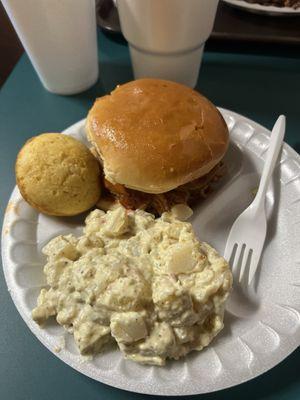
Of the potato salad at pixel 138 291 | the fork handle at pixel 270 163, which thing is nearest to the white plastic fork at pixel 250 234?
the fork handle at pixel 270 163

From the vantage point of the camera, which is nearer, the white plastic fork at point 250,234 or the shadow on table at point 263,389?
the shadow on table at point 263,389

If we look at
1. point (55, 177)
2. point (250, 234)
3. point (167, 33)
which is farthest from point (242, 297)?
point (167, 33)

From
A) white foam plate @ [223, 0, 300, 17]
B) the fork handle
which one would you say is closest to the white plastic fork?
the fork handle

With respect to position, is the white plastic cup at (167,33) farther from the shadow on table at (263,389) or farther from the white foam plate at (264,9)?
the shadow on table at (263,389)

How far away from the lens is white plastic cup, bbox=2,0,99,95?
111cm

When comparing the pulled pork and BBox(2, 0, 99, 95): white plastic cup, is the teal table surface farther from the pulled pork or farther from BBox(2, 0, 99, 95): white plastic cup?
the pulled pork

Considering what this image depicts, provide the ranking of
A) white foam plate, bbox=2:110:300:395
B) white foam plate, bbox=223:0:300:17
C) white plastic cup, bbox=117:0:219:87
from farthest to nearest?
white foam plate, bbox=223:0:300:17 < white plastic cup, bbox=117:0:219:87 < white foam plate, bbox=2:110:300:395

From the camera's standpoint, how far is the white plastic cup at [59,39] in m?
1.11

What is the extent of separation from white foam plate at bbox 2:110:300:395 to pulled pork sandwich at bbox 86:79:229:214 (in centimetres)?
12

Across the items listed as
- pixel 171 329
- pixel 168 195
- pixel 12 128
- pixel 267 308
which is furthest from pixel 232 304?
pixel 12 128

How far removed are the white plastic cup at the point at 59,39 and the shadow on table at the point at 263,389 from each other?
97cm

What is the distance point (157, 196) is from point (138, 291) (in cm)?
33

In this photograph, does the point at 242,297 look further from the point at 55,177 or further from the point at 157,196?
the point at 55,177

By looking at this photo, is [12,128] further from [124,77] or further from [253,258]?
[253,258]
